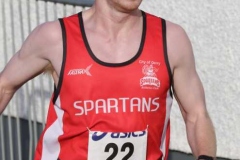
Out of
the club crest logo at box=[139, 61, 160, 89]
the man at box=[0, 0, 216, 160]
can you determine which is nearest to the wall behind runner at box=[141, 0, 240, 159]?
the man at box=[0, 0, 216, 160]

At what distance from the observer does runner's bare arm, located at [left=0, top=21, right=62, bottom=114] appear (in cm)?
520

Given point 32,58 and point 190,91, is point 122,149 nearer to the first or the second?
point 190,91

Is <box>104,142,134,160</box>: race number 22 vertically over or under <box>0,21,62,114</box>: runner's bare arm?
under

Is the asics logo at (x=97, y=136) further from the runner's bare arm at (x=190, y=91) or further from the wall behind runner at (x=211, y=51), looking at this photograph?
the wall behind runner at (x=211, y=51)

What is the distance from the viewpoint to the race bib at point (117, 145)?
5.18m

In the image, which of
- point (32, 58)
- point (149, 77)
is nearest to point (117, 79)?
point (149, 77)

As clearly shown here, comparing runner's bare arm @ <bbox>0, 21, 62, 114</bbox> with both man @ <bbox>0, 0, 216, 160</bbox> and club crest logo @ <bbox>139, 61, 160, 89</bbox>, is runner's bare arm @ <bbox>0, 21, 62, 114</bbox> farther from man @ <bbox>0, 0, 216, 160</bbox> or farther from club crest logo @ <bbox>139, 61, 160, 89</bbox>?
club crest logo @ <bbox>139, 61, 160, 89</bbox>

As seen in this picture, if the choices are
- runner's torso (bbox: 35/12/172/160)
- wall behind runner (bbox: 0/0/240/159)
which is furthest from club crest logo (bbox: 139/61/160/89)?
wall behind runner (bbox: 0/0/240/159)

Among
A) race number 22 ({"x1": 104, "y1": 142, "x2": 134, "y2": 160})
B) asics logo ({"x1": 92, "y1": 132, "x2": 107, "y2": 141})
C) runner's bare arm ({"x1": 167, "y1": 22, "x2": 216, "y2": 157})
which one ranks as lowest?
race number 22 ({"x1": 104, "y1": 142, "x2": 134, "y2": 160})

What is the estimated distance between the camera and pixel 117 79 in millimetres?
5121

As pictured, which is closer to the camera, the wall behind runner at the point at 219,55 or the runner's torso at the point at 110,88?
the runner's torso at the point at 110,88

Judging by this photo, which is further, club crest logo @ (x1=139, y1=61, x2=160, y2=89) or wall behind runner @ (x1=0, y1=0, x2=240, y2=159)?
wall behind runner @ (x1=0, y1=0, x2=240, y2=159)

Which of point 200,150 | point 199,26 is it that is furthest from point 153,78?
point 199,26

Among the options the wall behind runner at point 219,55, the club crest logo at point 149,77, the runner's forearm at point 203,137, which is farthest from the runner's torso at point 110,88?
the wall behind runner at point 219,55
